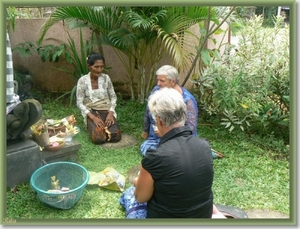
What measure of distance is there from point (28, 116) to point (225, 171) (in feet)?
7.15

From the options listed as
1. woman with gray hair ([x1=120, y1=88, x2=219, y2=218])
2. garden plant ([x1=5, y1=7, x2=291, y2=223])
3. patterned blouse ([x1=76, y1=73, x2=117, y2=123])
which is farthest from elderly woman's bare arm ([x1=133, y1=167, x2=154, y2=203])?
patterned blouse ([x1=76, y1=73, x2=117, y2=123])

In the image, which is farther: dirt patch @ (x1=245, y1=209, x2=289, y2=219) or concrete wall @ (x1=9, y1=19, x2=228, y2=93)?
concrete wall @ (x1=9, y1=19, x2=228, y2=93)

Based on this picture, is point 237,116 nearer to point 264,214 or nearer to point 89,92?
point 264,214

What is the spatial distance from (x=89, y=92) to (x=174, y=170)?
2634mm

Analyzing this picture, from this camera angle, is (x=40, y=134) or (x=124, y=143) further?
(x=124, y=143)

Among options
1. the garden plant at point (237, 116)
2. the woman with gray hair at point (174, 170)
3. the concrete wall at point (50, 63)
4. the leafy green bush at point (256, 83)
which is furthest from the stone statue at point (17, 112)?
the concrete wall at point (50, 63)

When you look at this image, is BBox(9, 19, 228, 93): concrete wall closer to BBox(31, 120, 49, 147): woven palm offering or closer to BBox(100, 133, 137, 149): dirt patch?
BBox(100, 133, 137, 149): dirt patch

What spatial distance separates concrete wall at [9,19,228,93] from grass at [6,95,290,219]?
903 millimetres

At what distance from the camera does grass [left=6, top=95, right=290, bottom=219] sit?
2.87 meters

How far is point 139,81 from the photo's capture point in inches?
217

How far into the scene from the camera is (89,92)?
4289 millimetres

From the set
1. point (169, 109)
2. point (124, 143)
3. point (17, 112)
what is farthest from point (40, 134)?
point (169, 109)

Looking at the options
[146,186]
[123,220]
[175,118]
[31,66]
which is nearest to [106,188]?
[123,220]

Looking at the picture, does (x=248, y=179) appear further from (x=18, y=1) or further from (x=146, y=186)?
(x=18, y=1)
